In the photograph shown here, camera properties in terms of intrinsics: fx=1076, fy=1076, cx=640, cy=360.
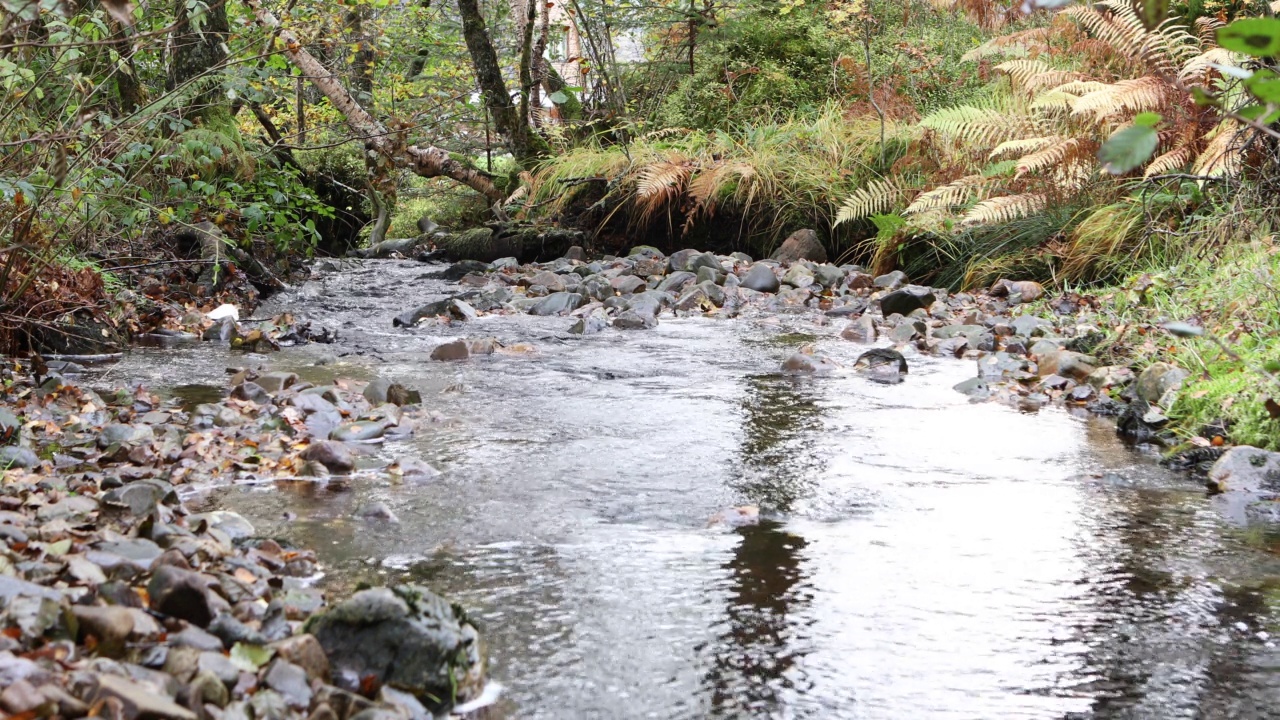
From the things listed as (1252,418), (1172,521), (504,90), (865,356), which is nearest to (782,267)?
(865,356)

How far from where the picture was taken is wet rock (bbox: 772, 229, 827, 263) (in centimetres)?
854

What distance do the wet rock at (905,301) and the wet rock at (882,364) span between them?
159 cm

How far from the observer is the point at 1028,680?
1.92 m

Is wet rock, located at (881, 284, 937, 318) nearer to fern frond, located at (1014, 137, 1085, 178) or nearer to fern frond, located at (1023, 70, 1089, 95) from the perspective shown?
fern frond, located at (1014, 137, 1085, 178)

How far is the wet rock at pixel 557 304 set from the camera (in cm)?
688

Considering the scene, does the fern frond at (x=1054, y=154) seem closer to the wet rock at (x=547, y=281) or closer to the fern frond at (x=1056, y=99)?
the fern frond at (x=1056, y=99)

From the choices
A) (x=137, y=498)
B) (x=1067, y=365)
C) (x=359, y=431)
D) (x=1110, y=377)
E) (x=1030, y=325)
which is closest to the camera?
(x=137, y=498)

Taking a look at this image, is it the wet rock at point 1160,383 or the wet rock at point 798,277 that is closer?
the wet rock at point 1160,383

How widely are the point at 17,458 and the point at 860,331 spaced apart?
170 inches

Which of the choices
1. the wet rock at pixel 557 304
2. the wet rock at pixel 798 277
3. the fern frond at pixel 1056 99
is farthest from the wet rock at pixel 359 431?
the fern frond at pixel 1056 99

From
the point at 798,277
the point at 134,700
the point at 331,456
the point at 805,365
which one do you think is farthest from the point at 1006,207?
the point at 134,700

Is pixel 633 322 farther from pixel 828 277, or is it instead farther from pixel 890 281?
pixel 890 281

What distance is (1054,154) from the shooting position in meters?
6.75

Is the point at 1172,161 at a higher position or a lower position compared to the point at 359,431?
higher
